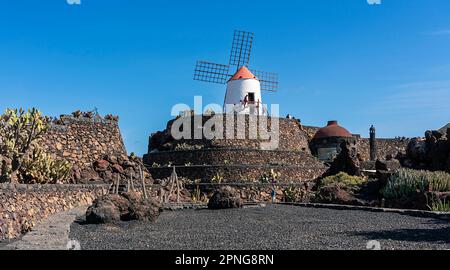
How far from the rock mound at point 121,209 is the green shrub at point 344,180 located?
9302 millimetres

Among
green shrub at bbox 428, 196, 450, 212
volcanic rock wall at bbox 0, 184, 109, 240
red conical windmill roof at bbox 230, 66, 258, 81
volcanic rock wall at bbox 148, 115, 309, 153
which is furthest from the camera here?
red conical windmill roof at bbox 230, 66, 258, 81

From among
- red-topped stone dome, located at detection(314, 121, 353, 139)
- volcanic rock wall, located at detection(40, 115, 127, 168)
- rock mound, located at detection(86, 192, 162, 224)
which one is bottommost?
rock mound, located at detection(86, 192, 162, 224)

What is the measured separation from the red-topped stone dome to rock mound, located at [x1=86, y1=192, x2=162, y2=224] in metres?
28.3

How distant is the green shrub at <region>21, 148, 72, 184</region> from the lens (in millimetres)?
15648

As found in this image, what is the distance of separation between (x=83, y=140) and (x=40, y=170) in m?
7.40

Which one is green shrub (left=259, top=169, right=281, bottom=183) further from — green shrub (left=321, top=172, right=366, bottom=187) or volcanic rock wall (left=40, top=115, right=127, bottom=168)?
volcanic rock wall (left=40, top=115, right=127, bottom=168)

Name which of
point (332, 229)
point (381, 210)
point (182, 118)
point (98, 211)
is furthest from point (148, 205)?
point (182, 118)

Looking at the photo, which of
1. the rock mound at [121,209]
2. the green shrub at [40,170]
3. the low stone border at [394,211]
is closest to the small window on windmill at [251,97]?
the low stone border at [394,211]

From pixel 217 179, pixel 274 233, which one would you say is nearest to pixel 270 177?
pixel 217 179

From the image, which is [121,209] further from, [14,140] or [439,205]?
[439,205]

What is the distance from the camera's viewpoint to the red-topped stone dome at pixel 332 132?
40.5 m

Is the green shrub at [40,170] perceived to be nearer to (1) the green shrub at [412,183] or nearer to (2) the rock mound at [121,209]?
(2) the rock mound at [121,209]

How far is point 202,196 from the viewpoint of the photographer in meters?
26.4

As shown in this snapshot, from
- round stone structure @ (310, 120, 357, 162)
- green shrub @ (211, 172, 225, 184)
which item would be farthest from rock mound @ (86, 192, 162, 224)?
round stone structure @ (310, 120, 357, 162)
